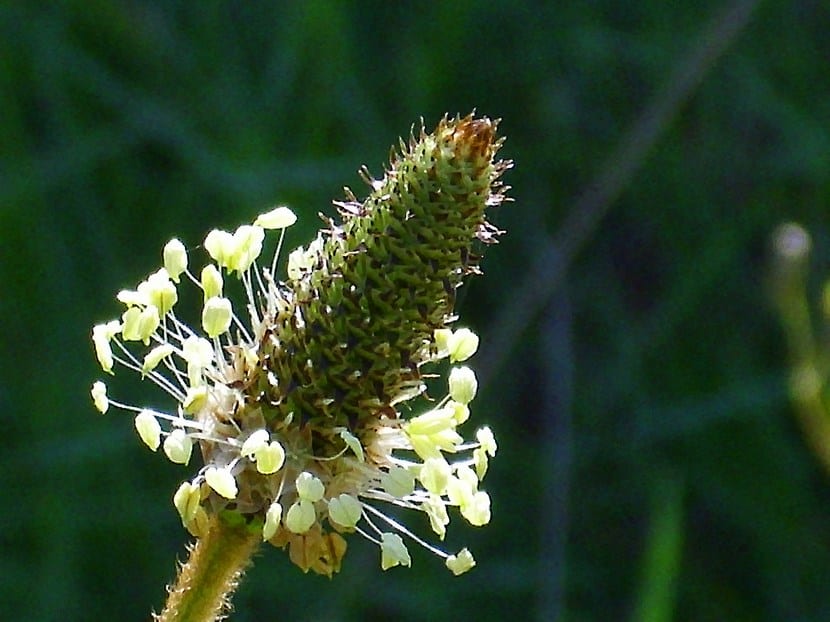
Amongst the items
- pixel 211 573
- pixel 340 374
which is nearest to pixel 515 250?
pixel 340 374

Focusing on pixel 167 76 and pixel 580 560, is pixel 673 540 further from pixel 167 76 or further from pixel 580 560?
pixel 167 76

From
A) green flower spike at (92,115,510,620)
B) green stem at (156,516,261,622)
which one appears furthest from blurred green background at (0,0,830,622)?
green stem at (156,516,261,622)

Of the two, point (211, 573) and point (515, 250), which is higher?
point (515, 250)

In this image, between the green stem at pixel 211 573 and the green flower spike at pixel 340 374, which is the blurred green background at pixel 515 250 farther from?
the green stem at pixel 211 573

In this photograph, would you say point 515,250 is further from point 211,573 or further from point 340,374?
point 211,573

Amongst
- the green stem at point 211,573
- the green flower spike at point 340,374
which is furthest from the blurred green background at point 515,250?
the green stem at point 211,573
